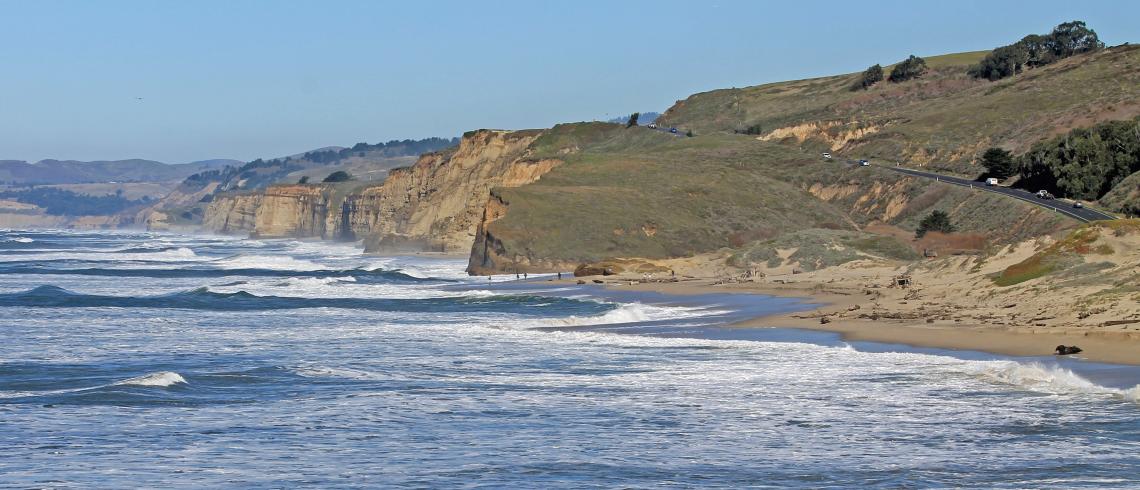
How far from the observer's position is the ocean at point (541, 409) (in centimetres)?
1578

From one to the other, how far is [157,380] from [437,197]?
92.7 meters

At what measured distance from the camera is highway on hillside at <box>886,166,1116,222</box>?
5572cm

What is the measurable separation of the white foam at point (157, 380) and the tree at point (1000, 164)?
220 feet

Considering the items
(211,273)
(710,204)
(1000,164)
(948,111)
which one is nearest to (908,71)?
(948,111)

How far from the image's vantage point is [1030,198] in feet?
226

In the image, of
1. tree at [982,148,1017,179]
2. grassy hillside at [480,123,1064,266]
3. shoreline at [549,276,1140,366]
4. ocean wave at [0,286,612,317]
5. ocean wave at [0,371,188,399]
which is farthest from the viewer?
tree at [982,148,1017,179]

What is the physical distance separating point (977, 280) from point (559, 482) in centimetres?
2455

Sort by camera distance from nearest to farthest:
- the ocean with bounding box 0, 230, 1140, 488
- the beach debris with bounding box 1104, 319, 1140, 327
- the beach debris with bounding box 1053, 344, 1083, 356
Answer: the ocean with bounding box 0, 230, 1140, 488 → the beach debris with bounding box 1053, 344, 1083, 356 → the beach debris with bounding box 1104, 319, 1140, 327

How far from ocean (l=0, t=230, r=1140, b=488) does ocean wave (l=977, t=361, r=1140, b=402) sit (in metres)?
0.06

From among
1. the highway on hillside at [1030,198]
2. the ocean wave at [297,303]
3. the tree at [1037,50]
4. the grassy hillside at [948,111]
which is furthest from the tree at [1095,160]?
the tree at [1037,50]

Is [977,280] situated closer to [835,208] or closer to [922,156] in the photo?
[835,208]

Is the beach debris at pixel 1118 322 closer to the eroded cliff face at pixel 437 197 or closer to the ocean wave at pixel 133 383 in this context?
the ocean wave at pixel 133 383

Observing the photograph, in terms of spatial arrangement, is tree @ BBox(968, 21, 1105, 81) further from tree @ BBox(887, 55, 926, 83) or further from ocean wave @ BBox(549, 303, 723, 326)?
ocean wave @ BBox(549, 303, 723, 326)

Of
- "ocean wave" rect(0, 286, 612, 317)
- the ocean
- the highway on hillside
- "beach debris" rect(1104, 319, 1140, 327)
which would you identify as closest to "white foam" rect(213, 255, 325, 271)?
"ocean wave" rect(0, 286, 612, 317)
